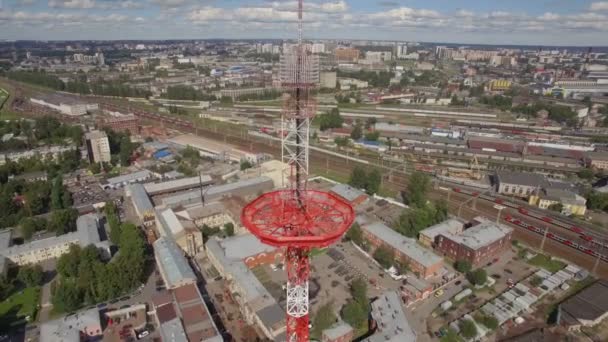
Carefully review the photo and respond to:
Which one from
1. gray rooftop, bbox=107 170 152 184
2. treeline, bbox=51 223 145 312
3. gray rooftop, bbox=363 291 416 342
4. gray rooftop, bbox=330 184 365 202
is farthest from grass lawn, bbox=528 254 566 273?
gray rooftop, bbox=107 170 152 184

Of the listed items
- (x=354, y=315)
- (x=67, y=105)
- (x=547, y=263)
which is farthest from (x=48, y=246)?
(x=67, y=105)

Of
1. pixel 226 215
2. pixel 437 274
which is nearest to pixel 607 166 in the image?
pixel 437 274

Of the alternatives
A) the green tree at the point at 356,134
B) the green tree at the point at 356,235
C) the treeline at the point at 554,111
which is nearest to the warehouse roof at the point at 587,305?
the green tree at the point at 356,235

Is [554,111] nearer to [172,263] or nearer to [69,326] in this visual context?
[172,263]

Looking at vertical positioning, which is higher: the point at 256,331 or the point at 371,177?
the point at 371,177

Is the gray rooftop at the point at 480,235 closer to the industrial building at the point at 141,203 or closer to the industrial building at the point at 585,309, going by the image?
the industrial building at the point at 585,309

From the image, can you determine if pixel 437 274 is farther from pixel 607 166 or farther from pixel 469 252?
pixel 607 166

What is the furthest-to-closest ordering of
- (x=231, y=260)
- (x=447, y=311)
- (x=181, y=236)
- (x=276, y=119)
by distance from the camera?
1. (x=276, y=119)
2. (x=181, y=236)
3. (x=231, y=260)
4. (x=447, y=311)

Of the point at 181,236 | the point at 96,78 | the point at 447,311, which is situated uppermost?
the point at 96,78
